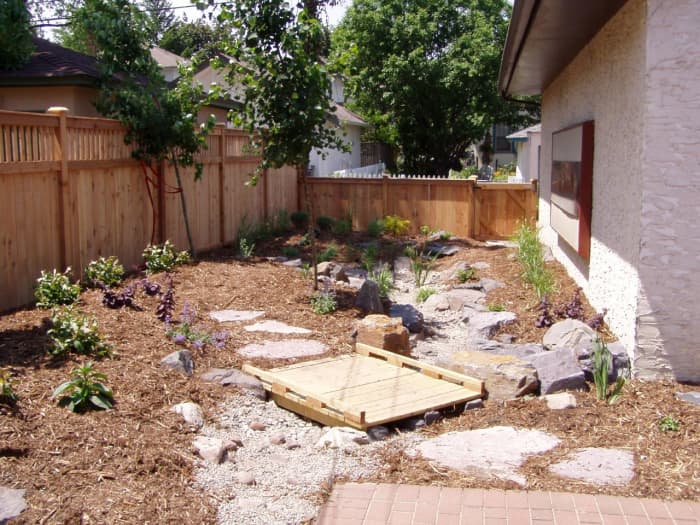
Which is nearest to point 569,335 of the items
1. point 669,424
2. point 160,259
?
point 669,424

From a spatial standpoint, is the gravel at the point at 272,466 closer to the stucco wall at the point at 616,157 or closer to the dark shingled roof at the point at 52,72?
the stucco wall at the point at 616,157

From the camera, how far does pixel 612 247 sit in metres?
7.20

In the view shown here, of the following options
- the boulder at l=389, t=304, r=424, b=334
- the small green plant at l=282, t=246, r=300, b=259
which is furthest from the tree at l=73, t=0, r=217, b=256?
the boulder at l=389, t=304, r=424, b=334

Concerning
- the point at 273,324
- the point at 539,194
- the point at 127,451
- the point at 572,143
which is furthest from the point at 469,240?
the point at 127,451

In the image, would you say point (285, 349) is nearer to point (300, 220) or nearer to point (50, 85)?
Answer: point (50, 85)

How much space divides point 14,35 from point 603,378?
1007 cm

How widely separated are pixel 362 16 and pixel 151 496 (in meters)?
24.7

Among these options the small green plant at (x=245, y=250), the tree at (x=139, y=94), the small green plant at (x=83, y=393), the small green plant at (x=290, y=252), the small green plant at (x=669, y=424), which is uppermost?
the tree at (x=139, y=94)

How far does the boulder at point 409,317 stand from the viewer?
8.59 metres

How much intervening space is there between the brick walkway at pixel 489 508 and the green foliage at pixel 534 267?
4938 mm

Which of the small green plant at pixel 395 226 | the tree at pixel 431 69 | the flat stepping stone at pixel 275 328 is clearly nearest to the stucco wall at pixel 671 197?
the flat stepping stone at pixel 275 328

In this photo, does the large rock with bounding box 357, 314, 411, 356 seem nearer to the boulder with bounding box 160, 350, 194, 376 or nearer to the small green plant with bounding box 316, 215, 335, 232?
the boulder with bounding box 160, 350, 194, 376

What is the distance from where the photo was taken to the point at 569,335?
23.1 ft

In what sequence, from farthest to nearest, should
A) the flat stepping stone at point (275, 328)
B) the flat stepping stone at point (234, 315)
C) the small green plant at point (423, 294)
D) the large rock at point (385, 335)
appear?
1. the small green plant at point (423, 294)
2. the flat stepping stone at point (234, 315)
3. the flat stepping stone at point (275, 328)
4. the large rock at point (385, 335)
